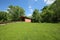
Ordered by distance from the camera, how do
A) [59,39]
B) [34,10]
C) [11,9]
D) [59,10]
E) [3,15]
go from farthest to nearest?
[11,9] → [34,10] → [3,15] → [59,10] → [59,39]

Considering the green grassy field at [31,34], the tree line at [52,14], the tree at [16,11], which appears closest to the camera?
the green grassy field at [31,34]

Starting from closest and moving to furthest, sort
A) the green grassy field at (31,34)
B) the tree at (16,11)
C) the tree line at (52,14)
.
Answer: the green grassy field at (31,34) < the tree line at (52,14) < the tree at (16,11)

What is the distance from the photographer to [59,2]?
162ft

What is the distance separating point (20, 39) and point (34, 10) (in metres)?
68.3

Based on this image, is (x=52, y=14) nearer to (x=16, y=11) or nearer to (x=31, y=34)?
(x=31, y=34)

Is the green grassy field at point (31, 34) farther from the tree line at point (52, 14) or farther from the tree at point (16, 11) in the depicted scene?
the tree at point (16, 11)

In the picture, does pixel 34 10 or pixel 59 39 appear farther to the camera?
pixel 34 10

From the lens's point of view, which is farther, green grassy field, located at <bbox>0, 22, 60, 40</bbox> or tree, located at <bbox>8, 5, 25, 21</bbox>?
tree, located at <bbox>8, 5, 25, 21</bbox>

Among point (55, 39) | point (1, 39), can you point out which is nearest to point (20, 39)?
point (1, 39)

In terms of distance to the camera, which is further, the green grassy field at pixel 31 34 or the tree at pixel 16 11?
the tree at pixel 16 11

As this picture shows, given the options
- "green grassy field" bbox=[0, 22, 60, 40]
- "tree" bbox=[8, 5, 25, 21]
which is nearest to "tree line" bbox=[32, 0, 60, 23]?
"tree" bbox=[8, 5, 25, 21]

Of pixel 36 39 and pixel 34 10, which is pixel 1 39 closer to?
pixel 36 39

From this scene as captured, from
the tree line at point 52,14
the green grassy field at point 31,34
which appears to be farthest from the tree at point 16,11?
the green grassy field at point 31,34

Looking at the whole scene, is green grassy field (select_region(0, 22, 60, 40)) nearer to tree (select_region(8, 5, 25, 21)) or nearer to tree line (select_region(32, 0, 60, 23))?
tree line (select_region(32, 0, 60, 23))
